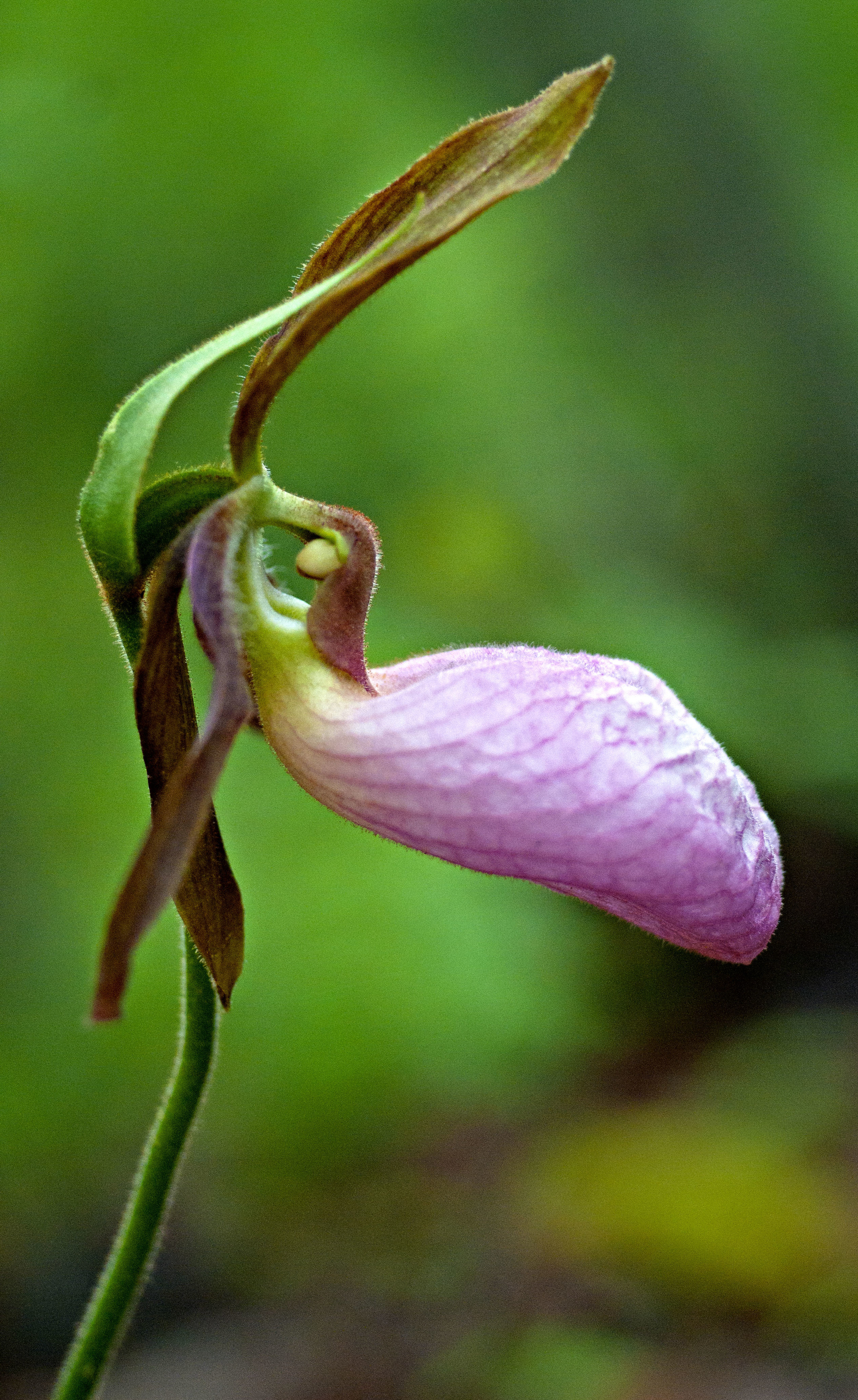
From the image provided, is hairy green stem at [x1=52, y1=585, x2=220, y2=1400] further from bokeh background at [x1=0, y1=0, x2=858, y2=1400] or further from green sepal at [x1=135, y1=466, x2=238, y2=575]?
bokeh background at [x1=0, y1=0, x2=858, y2=1400]

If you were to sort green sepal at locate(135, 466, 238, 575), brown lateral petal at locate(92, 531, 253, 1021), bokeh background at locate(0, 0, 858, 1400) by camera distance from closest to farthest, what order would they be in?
brown lateral petal at locate(92, 531, 253, 1021)
green sepal at locate(135, 466, 238, 575)
bokeh background at locate(0, 0, 858, 1400)

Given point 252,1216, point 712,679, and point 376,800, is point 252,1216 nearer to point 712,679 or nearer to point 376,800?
point 712,679

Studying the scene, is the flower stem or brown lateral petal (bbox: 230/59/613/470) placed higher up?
brown lateral petal (bbox: 230/59/613/470)

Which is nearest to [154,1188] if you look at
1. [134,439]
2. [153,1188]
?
[153,1188]

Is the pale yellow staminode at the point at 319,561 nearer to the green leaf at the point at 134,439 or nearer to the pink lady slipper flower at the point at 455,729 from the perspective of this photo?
the pink lady slipper flower at the point at 455,729

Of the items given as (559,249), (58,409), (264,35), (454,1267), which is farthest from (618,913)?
(559,249)

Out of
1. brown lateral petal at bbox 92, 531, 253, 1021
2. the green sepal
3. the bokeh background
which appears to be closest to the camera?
brown lateral petal at bbox 92, 531, 253, 1021

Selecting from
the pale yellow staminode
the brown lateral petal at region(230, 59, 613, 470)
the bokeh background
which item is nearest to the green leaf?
the brown lateral petal at region(230, 59, 613, 470)

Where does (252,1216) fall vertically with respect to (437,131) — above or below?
below

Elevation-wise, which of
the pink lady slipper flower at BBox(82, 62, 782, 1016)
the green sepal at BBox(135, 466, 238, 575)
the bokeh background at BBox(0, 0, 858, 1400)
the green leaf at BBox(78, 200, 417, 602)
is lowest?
the bokeh background at BBox(0, 0, 858, 1400)
